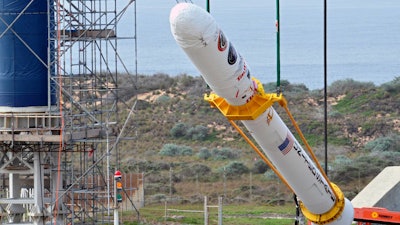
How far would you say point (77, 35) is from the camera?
29.8m

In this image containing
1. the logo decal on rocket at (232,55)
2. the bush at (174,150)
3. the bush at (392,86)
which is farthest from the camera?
the bush at (392,86)

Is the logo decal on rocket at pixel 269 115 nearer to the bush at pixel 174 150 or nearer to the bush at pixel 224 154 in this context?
the bush at pixel 224 154

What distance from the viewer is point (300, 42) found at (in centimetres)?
8912

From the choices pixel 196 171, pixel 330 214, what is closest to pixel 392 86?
pixel 196 171

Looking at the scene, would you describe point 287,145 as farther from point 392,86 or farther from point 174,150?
point 392,86

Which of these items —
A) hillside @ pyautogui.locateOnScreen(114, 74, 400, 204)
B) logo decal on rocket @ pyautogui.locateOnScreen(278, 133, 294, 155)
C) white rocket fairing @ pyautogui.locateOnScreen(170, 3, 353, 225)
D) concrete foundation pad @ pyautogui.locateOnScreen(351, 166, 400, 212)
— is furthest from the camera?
hillside @ pyautogui.locateOnScreen(114, 74, 400, 204)

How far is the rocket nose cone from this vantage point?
16141mm

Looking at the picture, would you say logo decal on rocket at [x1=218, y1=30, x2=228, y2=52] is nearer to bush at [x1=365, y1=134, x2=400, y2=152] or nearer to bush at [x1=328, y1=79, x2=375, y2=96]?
bush at [x1=365, y1=134, x2=400, y2=152]

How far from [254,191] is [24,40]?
36.2ft

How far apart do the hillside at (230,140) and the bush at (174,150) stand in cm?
3

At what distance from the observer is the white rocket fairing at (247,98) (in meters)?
16.3

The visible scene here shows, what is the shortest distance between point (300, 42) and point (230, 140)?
42.8m

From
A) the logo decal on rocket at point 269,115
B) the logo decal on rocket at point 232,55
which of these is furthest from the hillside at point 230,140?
the logo decal on rocket at point 232,55

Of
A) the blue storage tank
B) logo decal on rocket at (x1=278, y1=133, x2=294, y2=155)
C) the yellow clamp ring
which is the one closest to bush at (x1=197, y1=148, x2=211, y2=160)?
the blue storage tank
